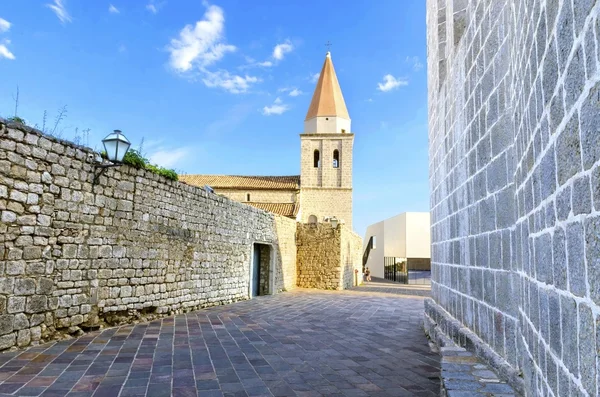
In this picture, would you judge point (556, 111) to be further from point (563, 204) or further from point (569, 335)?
point (569, 335)

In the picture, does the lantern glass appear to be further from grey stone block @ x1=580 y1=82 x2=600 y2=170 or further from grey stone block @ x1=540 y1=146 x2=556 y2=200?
grey stone block @ x1=580 y1=82 x2=600 y2=170

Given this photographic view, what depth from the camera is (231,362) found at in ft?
14.7

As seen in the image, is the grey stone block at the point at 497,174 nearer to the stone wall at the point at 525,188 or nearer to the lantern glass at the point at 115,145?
the stone wall at the point at 525,188

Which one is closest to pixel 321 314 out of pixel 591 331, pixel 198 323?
pixel 198 323

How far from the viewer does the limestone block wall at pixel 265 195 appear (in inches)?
1176

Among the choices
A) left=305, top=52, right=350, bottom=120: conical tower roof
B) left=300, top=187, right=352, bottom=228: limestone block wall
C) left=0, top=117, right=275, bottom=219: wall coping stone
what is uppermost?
left=305, top=52, right=350, bottom=120: conical tower roof

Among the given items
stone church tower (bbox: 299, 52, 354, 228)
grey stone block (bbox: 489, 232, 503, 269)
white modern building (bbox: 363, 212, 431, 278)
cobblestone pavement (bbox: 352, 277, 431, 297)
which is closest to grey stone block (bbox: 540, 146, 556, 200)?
grey stone block (bbox: 489, 232, 503, 269)

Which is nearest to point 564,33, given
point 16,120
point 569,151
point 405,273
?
point 569,151

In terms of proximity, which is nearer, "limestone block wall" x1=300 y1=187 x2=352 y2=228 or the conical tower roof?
"limestone block wall" x1=300 y1=187 x2=352 y2=228

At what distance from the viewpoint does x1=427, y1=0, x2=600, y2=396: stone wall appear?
1.12m

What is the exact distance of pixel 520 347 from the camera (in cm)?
256

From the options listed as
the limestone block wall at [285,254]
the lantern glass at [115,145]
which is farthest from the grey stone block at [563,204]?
the limestone block wall at [285,254]

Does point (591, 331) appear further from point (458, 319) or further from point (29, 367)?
point (29, 367)

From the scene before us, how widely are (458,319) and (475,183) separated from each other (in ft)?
5.52
